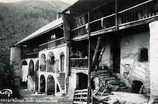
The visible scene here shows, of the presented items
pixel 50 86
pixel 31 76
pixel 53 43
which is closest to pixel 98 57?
pixel 53 43

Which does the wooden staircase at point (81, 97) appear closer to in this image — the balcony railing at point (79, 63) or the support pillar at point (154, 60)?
the balcony railing at point (79, 63)

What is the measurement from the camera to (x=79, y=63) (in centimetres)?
1998

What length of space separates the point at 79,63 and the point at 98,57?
1.89 meters

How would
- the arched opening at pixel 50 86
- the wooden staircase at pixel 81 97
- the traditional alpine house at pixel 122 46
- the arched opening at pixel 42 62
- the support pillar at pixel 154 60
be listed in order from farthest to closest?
the arched opening at pixel 42 62 < the arched opening at pixel 50 86 < the wooden staircase at pixel 81 97 < the traditional alpine house at pixel 122 46 < the support pillar at pixel 154 60

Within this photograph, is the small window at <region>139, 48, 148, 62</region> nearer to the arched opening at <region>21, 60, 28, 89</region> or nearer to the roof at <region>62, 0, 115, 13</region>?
the roof at <region>62, 0, 115, 13</region>

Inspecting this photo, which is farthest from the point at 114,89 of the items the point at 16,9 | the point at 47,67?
the point at 16,9

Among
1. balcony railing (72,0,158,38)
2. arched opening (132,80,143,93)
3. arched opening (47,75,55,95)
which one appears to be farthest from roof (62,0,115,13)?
arched opening (47,75,55,95)

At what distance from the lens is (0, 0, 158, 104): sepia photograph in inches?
511

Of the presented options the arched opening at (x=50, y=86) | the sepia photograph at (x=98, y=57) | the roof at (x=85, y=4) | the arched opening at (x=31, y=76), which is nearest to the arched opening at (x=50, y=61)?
the sepia photograph at (x=98, y=57)

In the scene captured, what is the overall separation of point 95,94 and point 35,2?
76.5 metres

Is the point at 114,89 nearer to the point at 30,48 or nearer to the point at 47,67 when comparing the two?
the point at 47,67

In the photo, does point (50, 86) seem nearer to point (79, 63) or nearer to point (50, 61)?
point (50, 61)

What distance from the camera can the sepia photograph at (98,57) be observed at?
42.6 feet

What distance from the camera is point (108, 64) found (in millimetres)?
17594
